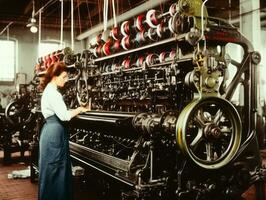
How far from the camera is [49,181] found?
376 cm

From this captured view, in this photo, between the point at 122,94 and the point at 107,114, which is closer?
the point at 107,114

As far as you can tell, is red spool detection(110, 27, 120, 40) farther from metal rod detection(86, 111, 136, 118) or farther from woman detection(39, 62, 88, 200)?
woman detection(39, 62, 88, 200)

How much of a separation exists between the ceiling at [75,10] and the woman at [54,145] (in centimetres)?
691

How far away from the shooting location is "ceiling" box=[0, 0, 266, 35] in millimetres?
10594

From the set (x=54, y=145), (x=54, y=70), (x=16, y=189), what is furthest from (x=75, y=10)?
(x=54, y=145)

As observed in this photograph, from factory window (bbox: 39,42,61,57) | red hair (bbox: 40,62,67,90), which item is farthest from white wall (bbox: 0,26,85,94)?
Answer: red hair (bbox: 40,62,67,90)

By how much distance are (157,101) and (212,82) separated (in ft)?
3.04

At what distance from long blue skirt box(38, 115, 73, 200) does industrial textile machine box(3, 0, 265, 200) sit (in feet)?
1.53

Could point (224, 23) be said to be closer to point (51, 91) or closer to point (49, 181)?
point (51, 91)

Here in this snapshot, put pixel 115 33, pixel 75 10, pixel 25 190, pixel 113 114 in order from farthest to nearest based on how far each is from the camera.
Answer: pixel 75 10 → pixel 25 190 → pixel 115 33 → pixel 113 114

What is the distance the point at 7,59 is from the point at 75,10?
4.00 m

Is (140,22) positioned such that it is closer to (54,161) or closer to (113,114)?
(113,114)

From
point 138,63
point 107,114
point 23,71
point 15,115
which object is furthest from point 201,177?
point 23,71

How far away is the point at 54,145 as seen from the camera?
370 centimetres
